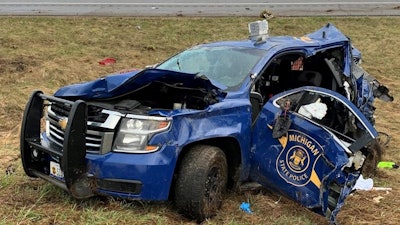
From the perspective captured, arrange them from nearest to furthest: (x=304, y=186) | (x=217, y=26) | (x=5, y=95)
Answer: (x=304, y=186), (x=5, y=95), (x=217, y=26)

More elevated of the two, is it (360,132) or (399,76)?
(360,132)

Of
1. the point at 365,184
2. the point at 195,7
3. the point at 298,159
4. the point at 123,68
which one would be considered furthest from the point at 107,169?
the point at 195,7

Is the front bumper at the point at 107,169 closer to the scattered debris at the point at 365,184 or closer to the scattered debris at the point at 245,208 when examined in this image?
the scattered debris at the point at 245,208

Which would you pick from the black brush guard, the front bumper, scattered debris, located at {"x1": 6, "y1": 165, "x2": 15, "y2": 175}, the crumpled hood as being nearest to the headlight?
the front bumper

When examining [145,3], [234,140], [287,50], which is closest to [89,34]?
[145,3]

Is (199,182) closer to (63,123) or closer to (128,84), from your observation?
(128,84)

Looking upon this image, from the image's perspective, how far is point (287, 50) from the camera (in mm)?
5449

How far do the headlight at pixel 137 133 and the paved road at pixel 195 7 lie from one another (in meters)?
12.5

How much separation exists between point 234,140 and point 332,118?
1.09 m

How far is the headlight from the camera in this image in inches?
154

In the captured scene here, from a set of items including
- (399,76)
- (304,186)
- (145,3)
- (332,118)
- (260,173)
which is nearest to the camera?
(304,186)

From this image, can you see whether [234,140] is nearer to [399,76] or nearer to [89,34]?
[399,76]

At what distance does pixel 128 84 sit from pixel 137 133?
0.58 metres

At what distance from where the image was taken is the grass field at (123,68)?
421 cm
